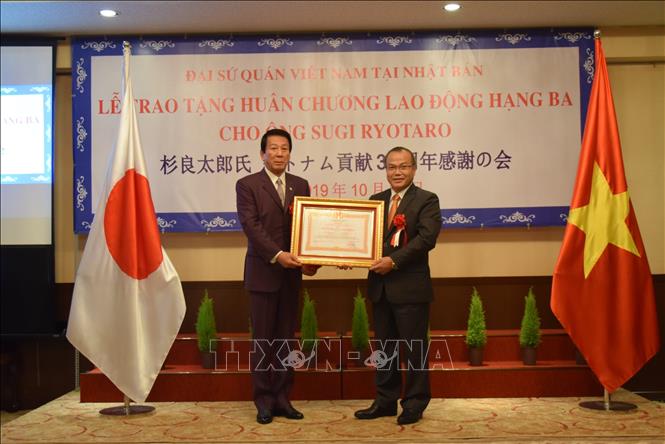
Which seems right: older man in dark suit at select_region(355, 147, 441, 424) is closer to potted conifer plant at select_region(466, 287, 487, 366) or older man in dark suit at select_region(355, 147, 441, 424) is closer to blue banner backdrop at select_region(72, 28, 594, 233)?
potted conifer plant at select_region(466, 287, 487, 366)

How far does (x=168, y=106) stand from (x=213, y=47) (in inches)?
20.8

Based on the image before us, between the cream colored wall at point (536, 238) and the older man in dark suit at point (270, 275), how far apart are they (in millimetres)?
1398

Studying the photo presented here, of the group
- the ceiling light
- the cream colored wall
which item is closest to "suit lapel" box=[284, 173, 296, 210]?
the cream colored wall

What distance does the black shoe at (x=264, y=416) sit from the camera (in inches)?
162

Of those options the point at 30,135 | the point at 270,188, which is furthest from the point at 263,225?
the point at 30,135

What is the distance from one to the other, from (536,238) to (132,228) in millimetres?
2882

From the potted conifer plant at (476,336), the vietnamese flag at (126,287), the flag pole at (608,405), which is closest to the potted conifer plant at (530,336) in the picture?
the potted conifer plant at (476,336)

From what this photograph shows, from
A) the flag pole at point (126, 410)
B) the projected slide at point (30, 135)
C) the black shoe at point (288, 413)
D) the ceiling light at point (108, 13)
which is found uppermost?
the ceiling light at point (108, 13)

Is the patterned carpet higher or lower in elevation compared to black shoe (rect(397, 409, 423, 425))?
lower

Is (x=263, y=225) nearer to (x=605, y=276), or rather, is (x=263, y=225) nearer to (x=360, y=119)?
(x=360, y=119)

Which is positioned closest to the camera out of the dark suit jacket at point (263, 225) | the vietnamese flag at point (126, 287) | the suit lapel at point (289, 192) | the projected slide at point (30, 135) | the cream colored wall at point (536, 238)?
the dark suit jacket at point (263, 225)

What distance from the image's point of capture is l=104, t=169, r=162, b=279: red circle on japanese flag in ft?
14.6

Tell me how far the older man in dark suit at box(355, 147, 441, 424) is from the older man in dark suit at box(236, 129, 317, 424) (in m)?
0.44

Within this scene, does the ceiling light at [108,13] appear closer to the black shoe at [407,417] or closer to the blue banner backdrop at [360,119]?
the blue banner backdrop at [360,119]
